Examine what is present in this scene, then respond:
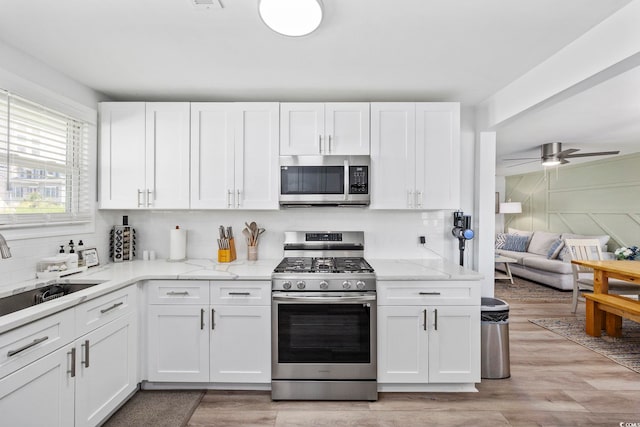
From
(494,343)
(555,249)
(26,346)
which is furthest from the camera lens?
(555,249)

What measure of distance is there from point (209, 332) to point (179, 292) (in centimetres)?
36

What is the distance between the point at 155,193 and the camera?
9.57 feet

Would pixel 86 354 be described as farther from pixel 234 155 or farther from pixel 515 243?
pixel 515 243

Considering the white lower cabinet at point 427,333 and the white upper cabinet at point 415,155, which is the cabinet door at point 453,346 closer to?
the white lower cabinet at point 427,333

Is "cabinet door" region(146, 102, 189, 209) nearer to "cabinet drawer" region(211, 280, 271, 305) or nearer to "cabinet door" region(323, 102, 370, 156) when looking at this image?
"cabinet drawer" region(211, 280, 271, 305)

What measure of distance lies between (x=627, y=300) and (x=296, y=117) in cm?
397

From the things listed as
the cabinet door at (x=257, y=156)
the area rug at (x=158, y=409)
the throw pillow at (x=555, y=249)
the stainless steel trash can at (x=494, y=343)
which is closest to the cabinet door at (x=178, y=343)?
the area rug at (x=158, y=409)

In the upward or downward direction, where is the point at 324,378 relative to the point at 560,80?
downward

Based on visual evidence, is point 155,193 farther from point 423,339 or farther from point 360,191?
point 423,339

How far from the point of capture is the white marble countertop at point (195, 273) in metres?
2.05

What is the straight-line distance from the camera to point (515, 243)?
7.77 m

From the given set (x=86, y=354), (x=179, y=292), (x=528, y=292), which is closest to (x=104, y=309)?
(x=86, y=354)

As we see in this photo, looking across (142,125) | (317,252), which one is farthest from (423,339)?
(142,125)

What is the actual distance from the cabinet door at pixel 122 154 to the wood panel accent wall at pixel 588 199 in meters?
7.60
